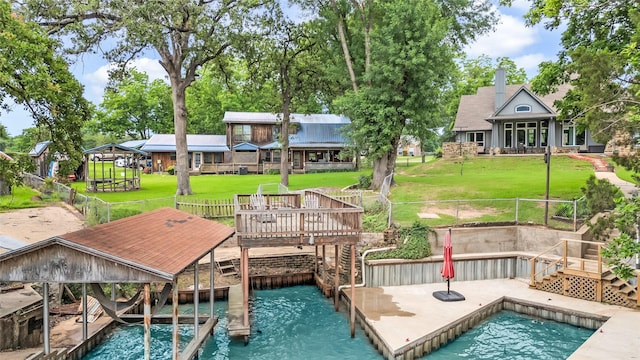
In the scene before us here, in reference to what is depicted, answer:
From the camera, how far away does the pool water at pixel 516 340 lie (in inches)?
474

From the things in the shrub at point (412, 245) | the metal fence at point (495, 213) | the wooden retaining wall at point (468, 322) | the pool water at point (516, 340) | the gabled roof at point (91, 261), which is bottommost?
the pool water at point (516, 340)

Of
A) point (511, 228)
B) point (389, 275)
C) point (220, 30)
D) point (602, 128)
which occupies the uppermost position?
point (220, 30)

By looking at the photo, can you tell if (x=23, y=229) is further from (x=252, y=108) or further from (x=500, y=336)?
(x=252, y=108)

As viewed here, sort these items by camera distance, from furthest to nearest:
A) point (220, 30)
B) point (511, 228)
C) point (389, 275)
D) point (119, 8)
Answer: point (220, 30)
point (119, 8)
point (511, 228)
point (389, 275)

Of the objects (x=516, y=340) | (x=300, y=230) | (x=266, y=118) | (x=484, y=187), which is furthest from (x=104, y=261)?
(x=266, y=118)

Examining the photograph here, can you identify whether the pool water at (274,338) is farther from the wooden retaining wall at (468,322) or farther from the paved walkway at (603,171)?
the paved walkway at (603,171)

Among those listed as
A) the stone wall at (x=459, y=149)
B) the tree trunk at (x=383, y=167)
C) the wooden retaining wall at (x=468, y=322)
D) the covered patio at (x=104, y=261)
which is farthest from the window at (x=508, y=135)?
the covered patio at (x=104, y=261)

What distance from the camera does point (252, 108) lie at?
60.0 metres

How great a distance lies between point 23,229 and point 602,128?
75.4 feet

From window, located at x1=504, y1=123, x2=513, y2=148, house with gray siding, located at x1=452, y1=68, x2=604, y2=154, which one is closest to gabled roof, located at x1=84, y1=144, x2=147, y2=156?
house with gray siding, located at x1=452, y1=68, x2=604, y2=154

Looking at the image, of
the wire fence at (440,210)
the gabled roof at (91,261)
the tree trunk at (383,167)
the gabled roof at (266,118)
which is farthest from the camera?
the gabled roof at (266,118)

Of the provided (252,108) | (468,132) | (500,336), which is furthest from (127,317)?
(252,108)

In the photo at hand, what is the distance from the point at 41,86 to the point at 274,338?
9.25m

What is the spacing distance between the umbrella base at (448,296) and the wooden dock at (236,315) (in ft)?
22.6
